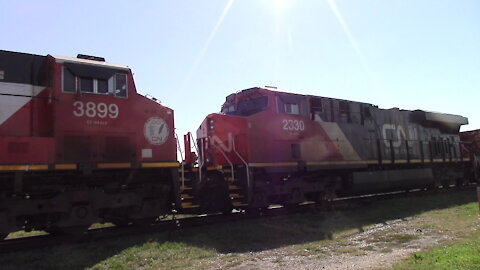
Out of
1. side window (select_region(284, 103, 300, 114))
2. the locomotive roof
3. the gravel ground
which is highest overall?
the locomotive roof

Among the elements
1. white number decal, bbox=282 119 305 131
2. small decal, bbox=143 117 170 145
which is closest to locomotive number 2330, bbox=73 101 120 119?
small decal, bbox=143 117 170 145

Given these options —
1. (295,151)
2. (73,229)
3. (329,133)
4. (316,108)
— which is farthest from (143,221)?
(329,133)

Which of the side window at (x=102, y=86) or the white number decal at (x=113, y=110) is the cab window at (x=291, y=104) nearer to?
the white number decal at (x=113, y=110)

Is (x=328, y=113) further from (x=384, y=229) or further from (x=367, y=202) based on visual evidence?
(x=384, y=229)

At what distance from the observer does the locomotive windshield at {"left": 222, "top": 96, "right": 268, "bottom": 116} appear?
38.8 ft

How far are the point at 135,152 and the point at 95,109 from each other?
124 cm

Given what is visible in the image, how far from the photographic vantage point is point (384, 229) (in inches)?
361

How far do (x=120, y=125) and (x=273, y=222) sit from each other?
4.51m

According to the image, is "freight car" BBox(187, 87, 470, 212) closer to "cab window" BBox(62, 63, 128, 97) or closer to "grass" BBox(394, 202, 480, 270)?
"cab window" BBox(62, 63, 128, 97)

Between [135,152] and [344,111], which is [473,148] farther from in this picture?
[135,152]

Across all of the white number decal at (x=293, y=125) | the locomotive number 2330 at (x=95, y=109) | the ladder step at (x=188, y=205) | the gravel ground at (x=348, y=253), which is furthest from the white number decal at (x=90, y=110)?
the white number decal at (x=293, y=125)

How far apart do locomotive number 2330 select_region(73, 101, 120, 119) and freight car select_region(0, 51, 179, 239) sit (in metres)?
0.02

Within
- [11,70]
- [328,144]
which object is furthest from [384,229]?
[11,70]

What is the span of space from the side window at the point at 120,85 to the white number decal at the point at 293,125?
5.13 metres
